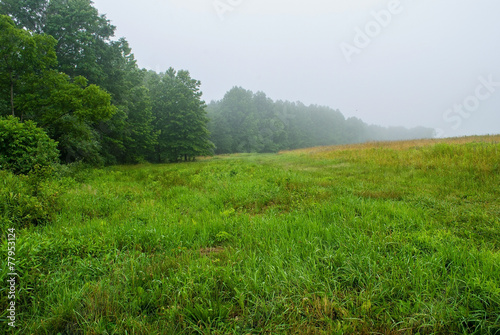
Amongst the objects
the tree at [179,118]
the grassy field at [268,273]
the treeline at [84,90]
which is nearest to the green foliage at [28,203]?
the grassy field at [268,273]

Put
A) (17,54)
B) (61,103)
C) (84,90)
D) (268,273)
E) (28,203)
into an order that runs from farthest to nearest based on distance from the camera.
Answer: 1. (84,90)
2. (61,103)
3. (17,54)
4. (28,203)
5. (268,273)

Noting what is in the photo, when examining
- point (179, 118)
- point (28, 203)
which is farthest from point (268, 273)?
point (179, 118)

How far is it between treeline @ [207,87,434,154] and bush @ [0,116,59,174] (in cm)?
3762

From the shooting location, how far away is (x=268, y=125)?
62.7 m

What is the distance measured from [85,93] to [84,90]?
14 centimetres

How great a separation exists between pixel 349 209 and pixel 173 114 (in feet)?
83.9

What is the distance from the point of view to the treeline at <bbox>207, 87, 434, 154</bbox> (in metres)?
53.3

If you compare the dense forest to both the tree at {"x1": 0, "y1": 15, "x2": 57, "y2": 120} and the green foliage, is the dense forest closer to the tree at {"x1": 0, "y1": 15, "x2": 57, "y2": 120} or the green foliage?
the tree at {"x1": 0, "y1": 15, "x2": 57, "y2": 120}

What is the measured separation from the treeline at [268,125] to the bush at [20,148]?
37.6 meters

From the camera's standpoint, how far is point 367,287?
74.4 inches

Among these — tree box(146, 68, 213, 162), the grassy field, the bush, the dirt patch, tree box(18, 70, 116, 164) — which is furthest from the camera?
tree box(146, 68, 213, 162)

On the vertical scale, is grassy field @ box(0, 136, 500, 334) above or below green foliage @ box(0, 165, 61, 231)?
below

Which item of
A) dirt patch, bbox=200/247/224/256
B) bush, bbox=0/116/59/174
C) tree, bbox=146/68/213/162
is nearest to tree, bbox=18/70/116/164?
bush, bbox=0/116/59/174

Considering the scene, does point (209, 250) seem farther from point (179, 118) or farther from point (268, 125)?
point (268, 125)
